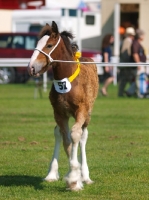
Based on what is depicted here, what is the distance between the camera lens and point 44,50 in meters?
9.01

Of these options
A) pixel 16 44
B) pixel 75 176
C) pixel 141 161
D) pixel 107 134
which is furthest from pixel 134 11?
pixel 75 176

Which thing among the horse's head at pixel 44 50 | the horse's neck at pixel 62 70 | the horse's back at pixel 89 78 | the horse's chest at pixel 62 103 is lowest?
the horse's chest at pixel 62 103

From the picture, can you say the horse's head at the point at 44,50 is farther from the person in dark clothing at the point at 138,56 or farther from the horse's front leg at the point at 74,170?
the person in dark clothing at the point at 138,56

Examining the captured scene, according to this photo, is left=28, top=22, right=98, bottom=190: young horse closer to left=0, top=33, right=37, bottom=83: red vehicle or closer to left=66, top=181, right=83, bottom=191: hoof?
left=66, top=181, right=83, bottom=191: hoof

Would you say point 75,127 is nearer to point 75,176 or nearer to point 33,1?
point 75,176

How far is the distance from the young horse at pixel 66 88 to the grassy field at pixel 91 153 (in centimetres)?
35

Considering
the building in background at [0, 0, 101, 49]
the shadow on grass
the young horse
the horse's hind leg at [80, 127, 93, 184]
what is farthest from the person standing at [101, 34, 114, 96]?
the young horse

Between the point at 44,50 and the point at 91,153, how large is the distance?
11.1 feet

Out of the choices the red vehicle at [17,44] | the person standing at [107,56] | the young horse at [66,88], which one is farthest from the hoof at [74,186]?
the red vehicle at [17,44]

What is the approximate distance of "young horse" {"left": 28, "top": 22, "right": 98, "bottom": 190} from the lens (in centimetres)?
888

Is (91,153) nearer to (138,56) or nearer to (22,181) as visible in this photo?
(22,181)

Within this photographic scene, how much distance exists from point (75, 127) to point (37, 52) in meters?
1.01

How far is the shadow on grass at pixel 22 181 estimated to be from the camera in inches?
365

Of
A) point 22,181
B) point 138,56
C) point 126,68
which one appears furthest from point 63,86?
point 126,68
